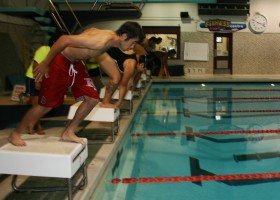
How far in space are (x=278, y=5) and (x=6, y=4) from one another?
12211mm

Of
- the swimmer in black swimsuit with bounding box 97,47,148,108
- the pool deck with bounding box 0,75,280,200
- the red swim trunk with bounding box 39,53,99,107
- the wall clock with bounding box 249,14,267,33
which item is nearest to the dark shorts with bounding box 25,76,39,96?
the pool deck with bounding box 0,75,280,200

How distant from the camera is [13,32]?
10.7m

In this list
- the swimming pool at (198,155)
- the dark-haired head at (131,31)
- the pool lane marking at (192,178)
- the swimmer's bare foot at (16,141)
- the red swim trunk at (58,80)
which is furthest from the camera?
the pool lane marking at (192,178)

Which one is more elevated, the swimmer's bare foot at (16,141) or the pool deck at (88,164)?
the swimmer's bare foot at (16,141)

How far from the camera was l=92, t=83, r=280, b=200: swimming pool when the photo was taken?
10.7ft

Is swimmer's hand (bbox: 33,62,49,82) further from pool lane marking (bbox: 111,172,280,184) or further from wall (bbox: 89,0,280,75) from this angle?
wall (bbox: 89,0,280,75)

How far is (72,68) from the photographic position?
305cm

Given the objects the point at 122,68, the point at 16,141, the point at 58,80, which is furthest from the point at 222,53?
the point at 16,141

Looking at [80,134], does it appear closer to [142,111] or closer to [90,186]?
[90,186]

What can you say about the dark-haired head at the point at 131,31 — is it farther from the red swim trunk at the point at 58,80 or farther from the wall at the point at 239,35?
the wall at the point at 239,35

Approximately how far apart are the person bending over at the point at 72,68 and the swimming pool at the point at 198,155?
33.6 inches

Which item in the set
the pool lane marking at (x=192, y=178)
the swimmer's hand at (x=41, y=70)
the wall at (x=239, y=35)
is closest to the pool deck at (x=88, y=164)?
the pool lane marking at (x=192, y=178)

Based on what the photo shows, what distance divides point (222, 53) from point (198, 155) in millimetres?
13436

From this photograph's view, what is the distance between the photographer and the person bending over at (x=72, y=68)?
2699 millimetres
